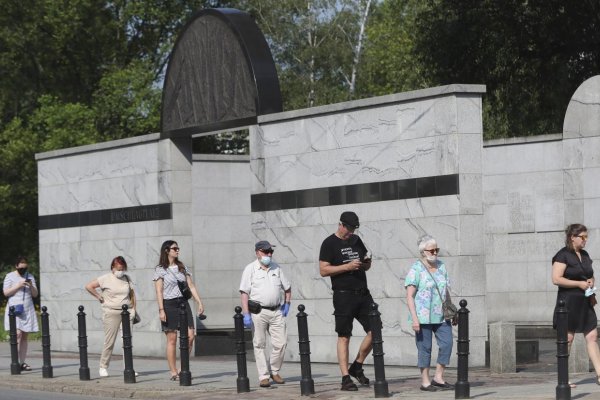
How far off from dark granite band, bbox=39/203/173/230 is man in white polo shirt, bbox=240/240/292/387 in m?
7.38

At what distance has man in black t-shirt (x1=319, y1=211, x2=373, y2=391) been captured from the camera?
15438 millimetres

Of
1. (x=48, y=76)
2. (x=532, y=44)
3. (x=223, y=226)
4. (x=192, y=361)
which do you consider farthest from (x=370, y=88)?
(x=192, y=361)

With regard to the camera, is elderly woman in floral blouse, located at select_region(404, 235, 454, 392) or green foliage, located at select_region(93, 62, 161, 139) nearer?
elderly woman in floral blouse, located at select_region(404, 235, 454, 392)

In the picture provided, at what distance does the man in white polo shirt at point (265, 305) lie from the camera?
16.5 meters

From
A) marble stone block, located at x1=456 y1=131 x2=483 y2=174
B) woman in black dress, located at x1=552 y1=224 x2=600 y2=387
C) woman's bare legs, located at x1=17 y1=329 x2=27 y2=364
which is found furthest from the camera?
woman's bare legs, located at x1=17 y1=329 x2=27 y2=364

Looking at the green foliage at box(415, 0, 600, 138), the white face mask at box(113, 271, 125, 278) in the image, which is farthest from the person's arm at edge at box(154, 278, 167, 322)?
the green foliage at box(415, 0, 600, 138)

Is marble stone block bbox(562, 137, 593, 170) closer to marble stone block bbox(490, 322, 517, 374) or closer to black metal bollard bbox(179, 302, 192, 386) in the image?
marble stone block bbox(490, 322, 517, 374)

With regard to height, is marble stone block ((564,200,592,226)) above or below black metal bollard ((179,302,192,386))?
above

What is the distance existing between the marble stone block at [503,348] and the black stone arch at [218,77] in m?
6.24

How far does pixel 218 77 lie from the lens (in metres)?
22.5

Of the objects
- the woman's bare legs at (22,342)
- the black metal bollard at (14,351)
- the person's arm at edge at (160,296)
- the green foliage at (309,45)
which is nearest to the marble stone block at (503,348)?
the person's arm at edge at (160,296)

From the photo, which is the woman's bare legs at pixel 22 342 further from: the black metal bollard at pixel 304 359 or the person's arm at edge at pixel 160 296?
the black metal bollard at pixel 304 359

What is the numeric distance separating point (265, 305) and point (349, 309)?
56.4 inches

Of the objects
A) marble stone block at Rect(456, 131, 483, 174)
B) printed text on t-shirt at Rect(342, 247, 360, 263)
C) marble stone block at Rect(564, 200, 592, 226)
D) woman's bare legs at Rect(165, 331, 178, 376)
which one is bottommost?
woman's bare legs at Rect(165, 331, 178, 376)
